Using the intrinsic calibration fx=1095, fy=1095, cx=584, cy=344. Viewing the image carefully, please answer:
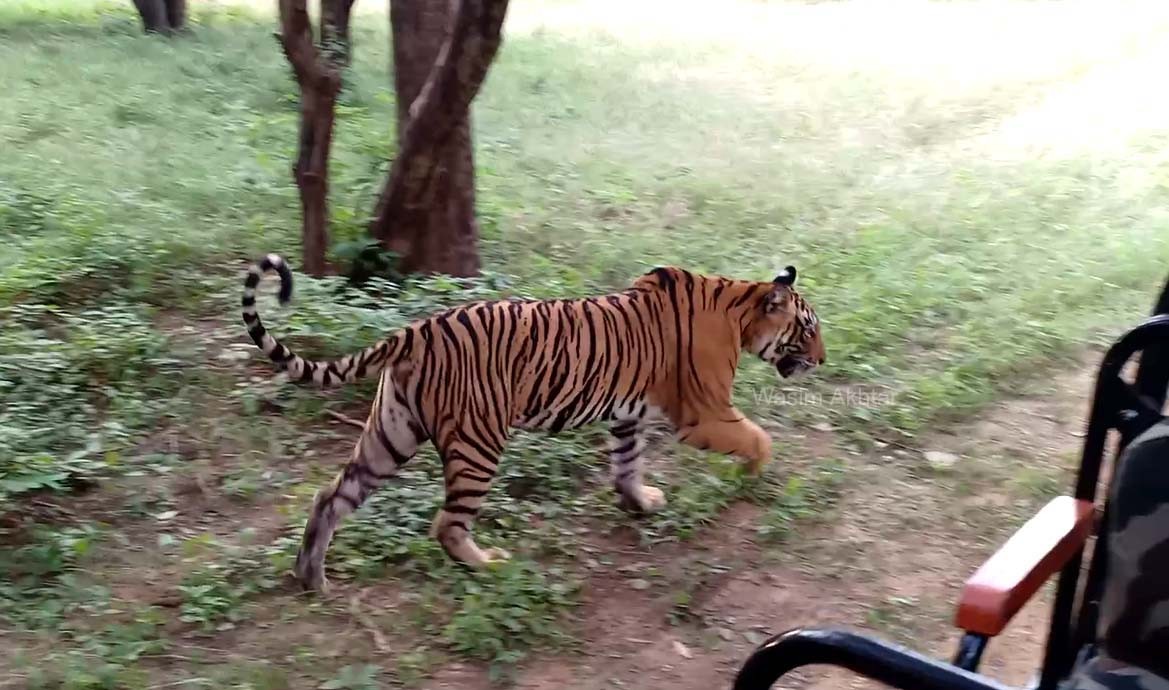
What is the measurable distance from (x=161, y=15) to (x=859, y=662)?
1066cm

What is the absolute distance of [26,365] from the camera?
13.6ft

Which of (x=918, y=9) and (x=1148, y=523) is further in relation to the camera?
(x=918, y=9)

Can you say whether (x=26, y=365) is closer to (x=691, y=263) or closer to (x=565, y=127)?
(x=691, y=263)

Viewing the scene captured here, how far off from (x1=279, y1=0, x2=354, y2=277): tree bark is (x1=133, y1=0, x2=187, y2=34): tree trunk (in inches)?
249

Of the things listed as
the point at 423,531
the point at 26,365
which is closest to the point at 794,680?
the point at 423,531

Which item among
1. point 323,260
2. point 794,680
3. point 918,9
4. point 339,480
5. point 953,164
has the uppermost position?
point 918,9

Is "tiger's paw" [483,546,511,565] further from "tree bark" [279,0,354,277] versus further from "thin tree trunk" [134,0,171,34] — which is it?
"thin tree trunk" [134,0,171,34]

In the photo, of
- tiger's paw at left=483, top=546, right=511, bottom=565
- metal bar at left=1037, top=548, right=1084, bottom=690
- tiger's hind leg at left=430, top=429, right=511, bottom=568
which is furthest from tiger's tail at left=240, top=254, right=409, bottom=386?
metal bar at left=1037, top=548, right=1084, bottom=690

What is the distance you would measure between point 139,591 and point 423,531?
86cm

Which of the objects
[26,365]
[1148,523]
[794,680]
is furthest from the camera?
[26,365]

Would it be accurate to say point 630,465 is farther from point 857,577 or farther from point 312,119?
point 312,119

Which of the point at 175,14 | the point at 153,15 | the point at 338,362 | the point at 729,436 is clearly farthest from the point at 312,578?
the point at 175,14

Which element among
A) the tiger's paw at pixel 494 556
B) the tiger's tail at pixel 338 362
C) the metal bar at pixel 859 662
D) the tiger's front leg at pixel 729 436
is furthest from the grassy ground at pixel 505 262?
the metal bar at pixel 859 662

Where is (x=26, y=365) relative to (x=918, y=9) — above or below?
below
